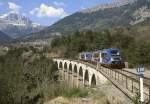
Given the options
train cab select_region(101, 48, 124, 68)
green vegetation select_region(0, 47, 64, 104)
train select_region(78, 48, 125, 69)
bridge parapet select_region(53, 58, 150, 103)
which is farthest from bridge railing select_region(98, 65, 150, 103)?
train cab select_region(101, 48, 124, 68)

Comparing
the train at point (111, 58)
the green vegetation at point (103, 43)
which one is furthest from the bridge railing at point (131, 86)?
the green vegetation at point (103, 43)

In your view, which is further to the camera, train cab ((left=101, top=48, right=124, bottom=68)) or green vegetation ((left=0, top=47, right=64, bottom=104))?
green vegetation ((left=0, top=47, right=64, bottom=104))

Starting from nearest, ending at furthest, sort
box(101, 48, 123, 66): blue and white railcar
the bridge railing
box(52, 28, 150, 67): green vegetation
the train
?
1. the bridge railing
2. the train
3. box(101, 48, 123, 66): blue and white railcar
4. box(52, 28, 150, 67): green vegetation

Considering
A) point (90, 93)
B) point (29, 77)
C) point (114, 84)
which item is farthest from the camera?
point (29, 77)

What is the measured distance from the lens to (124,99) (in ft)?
70.1

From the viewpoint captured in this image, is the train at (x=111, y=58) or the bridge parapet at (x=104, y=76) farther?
the train at (x=111, y=58)

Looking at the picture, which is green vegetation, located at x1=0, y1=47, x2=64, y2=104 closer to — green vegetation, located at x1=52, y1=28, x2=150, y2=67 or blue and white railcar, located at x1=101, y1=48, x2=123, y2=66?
blue and white railcar, located at x1=101, y1=48, x2=123, y2=66

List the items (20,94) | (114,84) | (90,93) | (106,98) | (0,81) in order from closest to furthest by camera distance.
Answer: (106,98)
(90,93)
(114,84)
(20,94)
(0,81)

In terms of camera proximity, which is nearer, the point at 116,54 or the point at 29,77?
the point at 116,54

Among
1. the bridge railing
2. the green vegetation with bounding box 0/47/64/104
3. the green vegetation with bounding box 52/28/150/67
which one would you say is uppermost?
the green vegetation with bounding box 52/28/150/67

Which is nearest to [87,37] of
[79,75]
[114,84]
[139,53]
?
[79,75]

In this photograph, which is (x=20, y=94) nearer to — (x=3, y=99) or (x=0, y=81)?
(x=3, y=99)

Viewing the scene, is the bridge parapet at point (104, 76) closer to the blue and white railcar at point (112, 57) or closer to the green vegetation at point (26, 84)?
the blue and white railcar at point (112, 57)

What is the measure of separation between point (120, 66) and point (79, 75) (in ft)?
122
